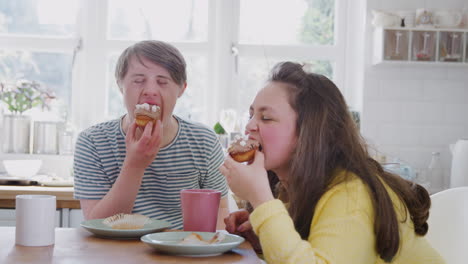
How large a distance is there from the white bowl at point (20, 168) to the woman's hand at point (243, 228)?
2.01m

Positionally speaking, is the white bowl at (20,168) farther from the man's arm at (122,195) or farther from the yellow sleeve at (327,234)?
the yellow sleeve at (327,234)

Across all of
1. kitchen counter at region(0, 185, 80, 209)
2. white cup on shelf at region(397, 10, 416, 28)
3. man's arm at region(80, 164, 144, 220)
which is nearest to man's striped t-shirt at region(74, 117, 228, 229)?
man's arm at region(80, 164, 144, 220)

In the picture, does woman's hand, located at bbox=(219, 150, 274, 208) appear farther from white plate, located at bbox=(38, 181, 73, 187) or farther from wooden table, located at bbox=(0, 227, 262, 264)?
white plate, located at bbox=(38, 181, 73, 187)

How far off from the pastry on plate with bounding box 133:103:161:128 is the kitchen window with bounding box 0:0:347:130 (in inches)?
78.5

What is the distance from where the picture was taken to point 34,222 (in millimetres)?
1187

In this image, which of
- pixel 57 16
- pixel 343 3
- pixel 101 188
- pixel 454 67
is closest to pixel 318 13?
pixel 343 3

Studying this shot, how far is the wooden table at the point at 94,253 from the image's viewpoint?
108 cm

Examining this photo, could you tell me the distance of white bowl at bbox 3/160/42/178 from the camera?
313 cm

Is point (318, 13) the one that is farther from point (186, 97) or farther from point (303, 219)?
point (303, 219)

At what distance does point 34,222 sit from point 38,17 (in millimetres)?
2774

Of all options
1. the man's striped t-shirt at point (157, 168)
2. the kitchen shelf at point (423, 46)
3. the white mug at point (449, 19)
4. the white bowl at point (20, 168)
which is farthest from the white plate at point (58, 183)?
the white mug at point (449, 19)

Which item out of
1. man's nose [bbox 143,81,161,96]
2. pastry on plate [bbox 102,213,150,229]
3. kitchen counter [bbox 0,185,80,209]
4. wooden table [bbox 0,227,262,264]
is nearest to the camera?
wooden table [bbox 0,227,262,264]

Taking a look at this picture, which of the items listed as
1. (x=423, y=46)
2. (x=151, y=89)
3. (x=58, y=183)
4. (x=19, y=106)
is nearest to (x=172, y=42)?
(x=19, y=106)

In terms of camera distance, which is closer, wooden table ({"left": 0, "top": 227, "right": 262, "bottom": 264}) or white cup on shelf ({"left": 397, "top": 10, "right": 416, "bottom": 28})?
wooden table ({"left": 0, "top": 227, "right": 262, "bottom": 264})
